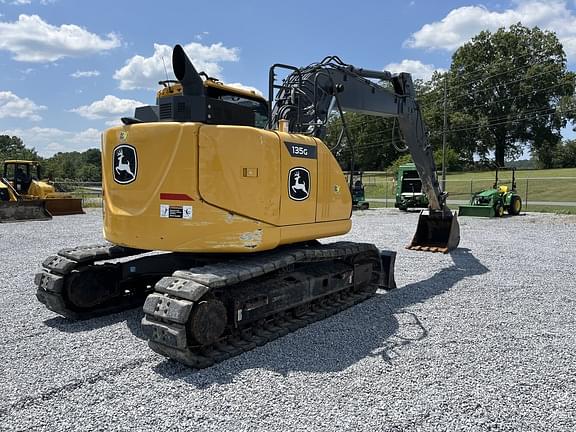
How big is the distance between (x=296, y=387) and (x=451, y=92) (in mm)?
68953

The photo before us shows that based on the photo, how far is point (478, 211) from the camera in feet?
67.1

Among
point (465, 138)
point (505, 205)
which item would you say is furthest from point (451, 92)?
point (505, 205)

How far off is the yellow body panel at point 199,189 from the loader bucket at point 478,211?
16.7 m

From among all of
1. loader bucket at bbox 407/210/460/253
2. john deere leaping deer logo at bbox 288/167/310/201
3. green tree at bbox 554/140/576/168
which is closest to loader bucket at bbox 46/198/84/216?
loader bucket at bbox 407/210/460/253

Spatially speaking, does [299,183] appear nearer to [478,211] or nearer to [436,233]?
[436,233]

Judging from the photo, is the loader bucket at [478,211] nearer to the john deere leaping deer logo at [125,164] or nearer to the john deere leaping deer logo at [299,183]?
the john deere leaping deer logo at [299,183]

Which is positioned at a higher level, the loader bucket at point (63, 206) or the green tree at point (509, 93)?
the green tree at point (509, 93)

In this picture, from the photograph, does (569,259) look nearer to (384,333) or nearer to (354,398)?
(384,333)

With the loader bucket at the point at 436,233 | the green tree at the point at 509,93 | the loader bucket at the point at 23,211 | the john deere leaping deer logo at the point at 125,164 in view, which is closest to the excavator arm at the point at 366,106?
the loader bucket at the point at 436,233

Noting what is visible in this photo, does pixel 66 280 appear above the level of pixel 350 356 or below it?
above

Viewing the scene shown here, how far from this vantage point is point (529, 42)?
6366 cm

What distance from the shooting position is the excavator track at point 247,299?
4523 millimetres

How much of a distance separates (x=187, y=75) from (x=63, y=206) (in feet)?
57.3

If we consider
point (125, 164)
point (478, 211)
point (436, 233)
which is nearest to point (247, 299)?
point (125, 164)
